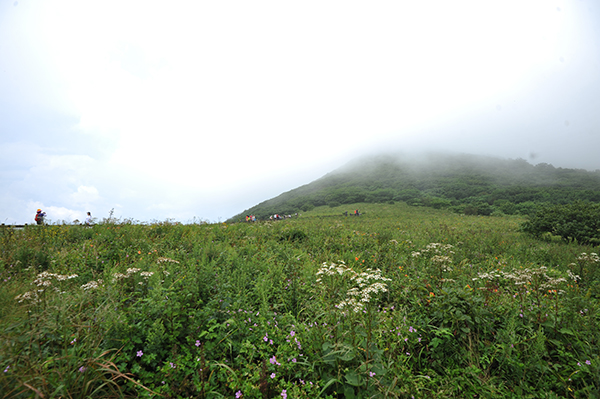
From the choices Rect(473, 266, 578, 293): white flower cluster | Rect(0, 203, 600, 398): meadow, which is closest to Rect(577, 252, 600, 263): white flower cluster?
Rect(473, 266, 578, 293): white flower cluster

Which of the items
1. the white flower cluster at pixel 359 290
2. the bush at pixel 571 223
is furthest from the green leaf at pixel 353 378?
the bush at pixel 571 223

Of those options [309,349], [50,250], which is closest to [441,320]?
[309,349]

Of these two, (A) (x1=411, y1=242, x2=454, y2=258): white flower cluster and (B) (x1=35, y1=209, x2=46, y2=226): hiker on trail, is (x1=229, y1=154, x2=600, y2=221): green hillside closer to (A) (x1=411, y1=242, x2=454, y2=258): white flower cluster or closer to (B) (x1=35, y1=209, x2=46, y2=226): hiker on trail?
(B) (x1=35, y1=209, x2=46, y2=226): hiker on trail

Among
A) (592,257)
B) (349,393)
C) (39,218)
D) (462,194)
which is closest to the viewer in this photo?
(349,393)

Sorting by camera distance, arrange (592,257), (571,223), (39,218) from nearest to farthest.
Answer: (592,257)
(571,223)
(39,218)

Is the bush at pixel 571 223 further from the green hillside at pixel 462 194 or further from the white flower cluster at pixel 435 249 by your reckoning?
the green hillside at pixel 462 194

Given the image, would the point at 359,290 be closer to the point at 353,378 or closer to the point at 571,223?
the point at 353,378

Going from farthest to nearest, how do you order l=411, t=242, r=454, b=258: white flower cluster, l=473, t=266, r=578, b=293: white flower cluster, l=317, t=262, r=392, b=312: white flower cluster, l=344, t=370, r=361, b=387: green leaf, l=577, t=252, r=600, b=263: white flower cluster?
l=411, t=242, r=454, b=258: white flower cluster, l=577, t=252, r=600, b=263: white flower cluster, l=473, t=266, r=578, b=293: white flower cluster, l=317, t=262, r=392, b=312: white flower cluster, l=344, t=370, r=361, b=387: green leaf

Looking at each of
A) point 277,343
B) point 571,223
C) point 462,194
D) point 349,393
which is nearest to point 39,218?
point 277,343

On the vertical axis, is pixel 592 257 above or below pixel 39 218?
below

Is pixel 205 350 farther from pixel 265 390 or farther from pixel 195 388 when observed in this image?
pixel 265 390

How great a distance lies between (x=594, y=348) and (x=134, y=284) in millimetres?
6825

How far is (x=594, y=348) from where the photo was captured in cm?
304

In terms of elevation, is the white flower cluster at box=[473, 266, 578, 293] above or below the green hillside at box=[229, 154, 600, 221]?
above
